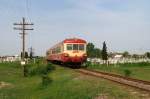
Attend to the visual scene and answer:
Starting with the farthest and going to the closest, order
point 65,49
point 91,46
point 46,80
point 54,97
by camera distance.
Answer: point 91,46, point 65,49, point 46,80, point 54,97

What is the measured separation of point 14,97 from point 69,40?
2284 cm

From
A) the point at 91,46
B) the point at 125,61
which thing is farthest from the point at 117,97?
the point at 91,46

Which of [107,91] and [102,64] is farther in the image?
[102,64]

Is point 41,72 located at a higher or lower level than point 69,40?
lower

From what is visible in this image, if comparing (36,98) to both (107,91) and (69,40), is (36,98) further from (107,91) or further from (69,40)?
(69,40)

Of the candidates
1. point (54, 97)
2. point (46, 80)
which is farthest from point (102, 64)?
point (54, 97)

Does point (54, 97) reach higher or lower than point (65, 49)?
lower

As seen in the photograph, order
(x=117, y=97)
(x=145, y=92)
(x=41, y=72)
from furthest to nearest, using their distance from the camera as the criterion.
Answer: (x=41, y=72) → (x=145, y=92) → (x=117, y=97)

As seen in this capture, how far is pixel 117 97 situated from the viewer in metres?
15.6

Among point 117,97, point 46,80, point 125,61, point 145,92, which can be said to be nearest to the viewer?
point 117,97

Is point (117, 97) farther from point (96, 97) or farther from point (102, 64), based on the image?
point (102, 64)

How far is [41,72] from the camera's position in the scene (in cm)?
4062

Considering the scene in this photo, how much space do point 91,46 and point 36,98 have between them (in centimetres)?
13750

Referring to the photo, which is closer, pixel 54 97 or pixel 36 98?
pixel 54 97
